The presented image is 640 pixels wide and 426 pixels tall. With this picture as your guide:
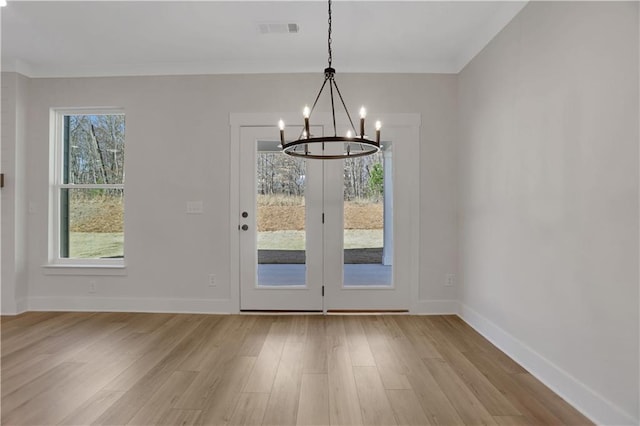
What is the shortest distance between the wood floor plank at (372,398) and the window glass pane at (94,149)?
3.46m

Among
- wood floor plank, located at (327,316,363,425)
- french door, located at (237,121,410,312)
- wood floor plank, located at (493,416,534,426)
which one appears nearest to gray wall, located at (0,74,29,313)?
french door, located at (237,121,410,312)

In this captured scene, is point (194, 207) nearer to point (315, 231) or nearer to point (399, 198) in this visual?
point (315, 231)

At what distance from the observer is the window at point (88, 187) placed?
3.89 metres

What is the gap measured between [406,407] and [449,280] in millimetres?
2025

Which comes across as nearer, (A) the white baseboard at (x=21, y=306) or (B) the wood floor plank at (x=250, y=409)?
(B) the wood floor plank at (x=250, y=409)

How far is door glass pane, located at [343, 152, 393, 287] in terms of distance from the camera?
12.2ft

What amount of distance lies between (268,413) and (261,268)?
78.2 inches

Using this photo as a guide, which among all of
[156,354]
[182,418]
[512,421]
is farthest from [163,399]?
[512,421]

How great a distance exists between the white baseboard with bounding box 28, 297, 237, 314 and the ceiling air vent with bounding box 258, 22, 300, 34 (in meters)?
2.81

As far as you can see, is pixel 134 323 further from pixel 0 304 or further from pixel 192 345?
pixel 0 304

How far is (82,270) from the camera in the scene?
3787 millimetres

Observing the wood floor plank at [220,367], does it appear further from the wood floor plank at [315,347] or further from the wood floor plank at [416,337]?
the wood floor plank at [416,337]

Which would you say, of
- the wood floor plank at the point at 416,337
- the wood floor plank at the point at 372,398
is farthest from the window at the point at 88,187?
the wood floor plank at the point at 416,337

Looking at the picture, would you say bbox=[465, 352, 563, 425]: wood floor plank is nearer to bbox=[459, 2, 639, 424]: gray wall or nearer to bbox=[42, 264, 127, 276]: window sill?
bbox=[459, 2, 639, 424]: gray wall
